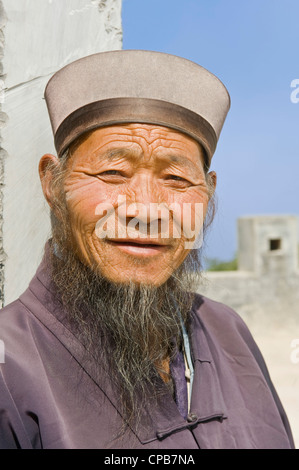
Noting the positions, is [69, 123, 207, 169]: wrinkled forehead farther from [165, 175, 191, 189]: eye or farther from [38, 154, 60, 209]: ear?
[38, 154, 60, 209]: ear

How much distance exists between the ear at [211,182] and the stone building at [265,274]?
10705mm

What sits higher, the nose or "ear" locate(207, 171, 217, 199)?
"ear" locate(207, 171, 217, 199)

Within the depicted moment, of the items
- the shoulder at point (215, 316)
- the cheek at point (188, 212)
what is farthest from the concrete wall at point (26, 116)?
the shoulder at point (215, 316)

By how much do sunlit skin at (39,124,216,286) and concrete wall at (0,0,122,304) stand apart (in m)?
0.35

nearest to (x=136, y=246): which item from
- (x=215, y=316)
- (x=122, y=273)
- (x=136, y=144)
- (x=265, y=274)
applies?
(x=122, y=273)

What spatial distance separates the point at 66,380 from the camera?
66.4 inches

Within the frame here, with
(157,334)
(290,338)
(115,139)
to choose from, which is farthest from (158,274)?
(290,338)

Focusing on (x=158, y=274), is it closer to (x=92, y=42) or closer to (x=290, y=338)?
(x=92, y=42)

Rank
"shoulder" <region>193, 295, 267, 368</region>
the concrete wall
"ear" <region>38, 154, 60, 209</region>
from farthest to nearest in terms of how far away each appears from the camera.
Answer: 1. "shoulder" <region>193, 295, 267, 368</region>
2. the concrete wall
3. "ear" <region>38, 154, 60, 209</region>

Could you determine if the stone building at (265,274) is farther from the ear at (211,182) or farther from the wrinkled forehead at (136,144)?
the wrinkled forehead at (136,144)

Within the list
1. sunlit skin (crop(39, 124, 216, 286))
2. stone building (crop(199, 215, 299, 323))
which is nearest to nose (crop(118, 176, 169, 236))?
sunlit skin (crop(39, 124, 216, 286))

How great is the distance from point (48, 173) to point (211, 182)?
0.64 m

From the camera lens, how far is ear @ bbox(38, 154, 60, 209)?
194 cm

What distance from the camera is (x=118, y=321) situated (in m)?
1.82
